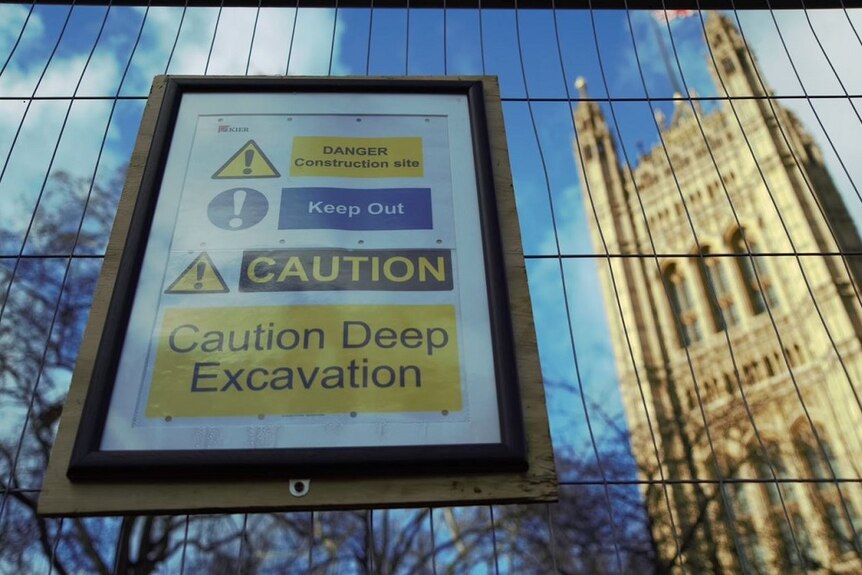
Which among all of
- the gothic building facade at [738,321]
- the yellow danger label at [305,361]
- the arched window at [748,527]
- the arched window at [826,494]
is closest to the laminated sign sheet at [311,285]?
the yellow danger label at [305,361]

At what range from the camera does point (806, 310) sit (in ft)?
98.5

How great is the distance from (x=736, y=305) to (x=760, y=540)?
23.6 meters

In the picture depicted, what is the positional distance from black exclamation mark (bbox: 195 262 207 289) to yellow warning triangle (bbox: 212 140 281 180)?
65 centimetres

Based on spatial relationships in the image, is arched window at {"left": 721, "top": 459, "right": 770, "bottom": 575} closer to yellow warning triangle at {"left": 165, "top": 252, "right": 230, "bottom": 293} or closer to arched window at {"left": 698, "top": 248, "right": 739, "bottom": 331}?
yellow warning triangle at {"left": 165, "top": 252, "right": 230, "bottom": 293}

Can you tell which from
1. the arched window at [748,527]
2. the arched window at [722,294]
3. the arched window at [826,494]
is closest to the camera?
the arched window at [826,494]

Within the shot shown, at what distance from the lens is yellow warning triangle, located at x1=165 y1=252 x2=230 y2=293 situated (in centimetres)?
401

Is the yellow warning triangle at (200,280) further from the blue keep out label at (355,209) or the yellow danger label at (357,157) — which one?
the yellow danger label at (357,157)

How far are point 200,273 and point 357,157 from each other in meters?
1.16

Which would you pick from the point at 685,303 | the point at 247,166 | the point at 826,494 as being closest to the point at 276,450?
the point at 247,166

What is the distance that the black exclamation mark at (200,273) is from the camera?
403 centimetres

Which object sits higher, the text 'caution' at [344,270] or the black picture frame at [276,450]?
the text 'caution' at [344,270]

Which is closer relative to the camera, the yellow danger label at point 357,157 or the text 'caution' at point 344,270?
the text 'caution' at point 344,270

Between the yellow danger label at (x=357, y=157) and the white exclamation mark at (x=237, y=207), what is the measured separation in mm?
319

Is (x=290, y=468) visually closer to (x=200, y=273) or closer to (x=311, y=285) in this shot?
(x=311, y=285)
